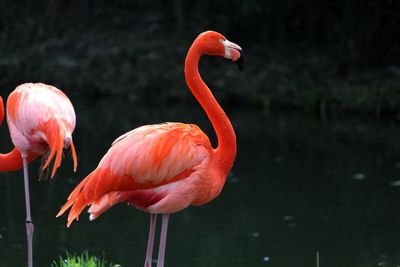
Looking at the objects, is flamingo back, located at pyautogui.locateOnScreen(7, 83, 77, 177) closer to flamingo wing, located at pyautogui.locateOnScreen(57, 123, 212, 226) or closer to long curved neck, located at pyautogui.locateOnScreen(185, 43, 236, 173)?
flamingo wing, located at pyautogui.locateOnScreen(57, 123, 212, 226)

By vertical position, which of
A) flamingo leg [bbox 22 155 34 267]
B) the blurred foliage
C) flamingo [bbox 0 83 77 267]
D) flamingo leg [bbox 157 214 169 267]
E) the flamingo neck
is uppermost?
the blurred foliage

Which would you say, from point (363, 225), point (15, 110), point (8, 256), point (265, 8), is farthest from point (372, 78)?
point (15, 110)

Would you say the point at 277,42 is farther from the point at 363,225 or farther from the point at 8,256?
the point at 8,256

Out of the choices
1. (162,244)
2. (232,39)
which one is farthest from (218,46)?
(232,39)

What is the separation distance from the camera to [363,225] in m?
8.38

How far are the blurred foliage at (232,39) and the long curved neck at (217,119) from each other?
9.85m

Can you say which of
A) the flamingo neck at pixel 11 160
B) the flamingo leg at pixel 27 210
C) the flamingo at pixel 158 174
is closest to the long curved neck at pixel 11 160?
the flamingo neck at pixel 11 160

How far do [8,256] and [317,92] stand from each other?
29.8 ft

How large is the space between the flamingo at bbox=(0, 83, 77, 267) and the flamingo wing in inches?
15.7

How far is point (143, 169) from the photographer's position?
15.1ft

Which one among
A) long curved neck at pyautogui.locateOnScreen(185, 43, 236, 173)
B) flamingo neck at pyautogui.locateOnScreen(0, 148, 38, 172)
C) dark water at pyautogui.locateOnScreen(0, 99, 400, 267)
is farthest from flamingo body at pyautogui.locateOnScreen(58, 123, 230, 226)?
dark water at pyautogui.locateOnScreen(0, 99, 400, 267)

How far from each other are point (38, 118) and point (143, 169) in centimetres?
92

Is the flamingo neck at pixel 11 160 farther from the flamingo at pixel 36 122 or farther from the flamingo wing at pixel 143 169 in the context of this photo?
the flamingo wing at pixel 143 169

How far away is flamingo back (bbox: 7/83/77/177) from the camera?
5102mm
